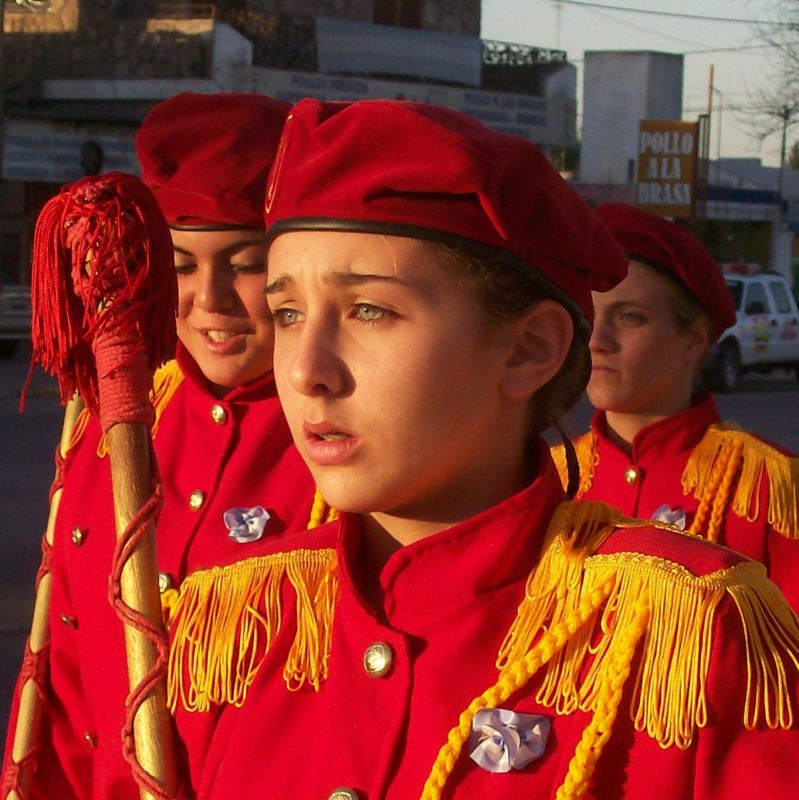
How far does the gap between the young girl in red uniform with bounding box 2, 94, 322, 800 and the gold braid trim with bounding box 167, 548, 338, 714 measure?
0.60 m

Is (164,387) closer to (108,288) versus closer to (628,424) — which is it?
(108,288)

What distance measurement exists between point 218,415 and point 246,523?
251 millimetres

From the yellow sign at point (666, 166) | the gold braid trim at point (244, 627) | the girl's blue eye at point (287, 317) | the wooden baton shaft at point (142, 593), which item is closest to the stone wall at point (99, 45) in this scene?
the yellow sign at point (666, 166)

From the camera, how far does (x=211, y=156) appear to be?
8.71 ft

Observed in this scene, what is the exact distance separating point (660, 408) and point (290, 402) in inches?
93.6

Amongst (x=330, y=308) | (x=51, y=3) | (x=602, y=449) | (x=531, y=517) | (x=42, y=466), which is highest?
(x=51, y=3)

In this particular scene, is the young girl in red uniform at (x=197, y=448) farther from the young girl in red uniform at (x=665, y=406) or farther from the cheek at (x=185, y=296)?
the young girl in red uniform at (x=665, y=406)

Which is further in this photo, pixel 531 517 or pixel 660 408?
pixel 660 408

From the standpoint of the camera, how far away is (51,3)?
2697cm

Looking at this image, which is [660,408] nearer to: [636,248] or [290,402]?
[636,248]

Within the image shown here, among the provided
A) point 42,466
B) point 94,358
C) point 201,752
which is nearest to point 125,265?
point 94,358

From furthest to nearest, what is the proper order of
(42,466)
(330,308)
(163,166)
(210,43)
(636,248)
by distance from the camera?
(210,43)
(42,466)
(636,248)
(163,166)
(330,308)

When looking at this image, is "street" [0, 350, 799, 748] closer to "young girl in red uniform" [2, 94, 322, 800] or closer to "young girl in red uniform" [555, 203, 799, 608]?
"young girl in red uniform" [555, 203, 799, 608]

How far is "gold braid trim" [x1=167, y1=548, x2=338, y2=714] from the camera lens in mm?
1832
